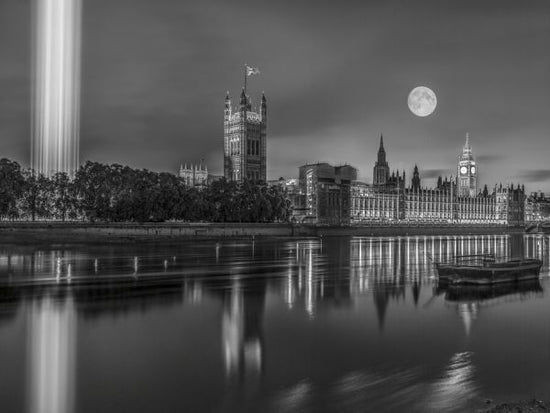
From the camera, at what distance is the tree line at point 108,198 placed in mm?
97125

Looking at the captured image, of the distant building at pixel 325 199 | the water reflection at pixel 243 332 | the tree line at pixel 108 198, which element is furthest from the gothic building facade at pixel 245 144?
the water reflection at pixel 243 332

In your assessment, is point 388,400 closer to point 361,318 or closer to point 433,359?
point 433,359

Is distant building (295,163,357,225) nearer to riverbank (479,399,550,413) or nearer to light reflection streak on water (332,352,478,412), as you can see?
light reflection streak on water (332,352,478,412)

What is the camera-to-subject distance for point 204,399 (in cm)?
1291

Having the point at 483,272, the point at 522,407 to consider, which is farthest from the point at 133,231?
the point at 522,407

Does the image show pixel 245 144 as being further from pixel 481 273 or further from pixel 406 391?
pixel 406 391

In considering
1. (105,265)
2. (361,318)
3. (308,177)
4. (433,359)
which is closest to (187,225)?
(105,265)

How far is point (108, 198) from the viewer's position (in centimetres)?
9969

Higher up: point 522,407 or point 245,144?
point 245,144

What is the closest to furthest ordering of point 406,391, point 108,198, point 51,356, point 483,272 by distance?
point 406,391 → point 51,356 → point 483,272 → point 108,198

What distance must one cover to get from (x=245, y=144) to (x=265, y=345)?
565ft

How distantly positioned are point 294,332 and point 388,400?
7.52 m

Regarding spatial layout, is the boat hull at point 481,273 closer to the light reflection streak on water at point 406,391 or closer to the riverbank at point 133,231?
the light reflection streak on water at point 406,391

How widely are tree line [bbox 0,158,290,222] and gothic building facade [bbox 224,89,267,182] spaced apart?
77090mm
